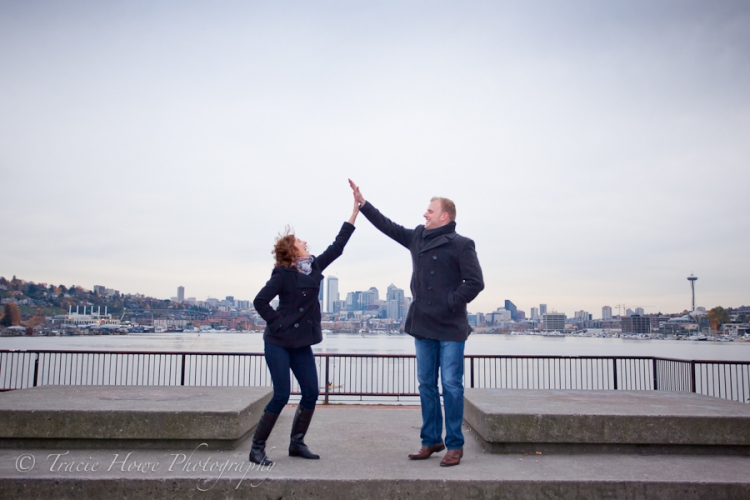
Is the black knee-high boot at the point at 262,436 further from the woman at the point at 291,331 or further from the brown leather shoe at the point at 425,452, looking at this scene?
the brown leather shoe at the point at 425,452

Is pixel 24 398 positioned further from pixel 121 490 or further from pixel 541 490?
pixel 541 490

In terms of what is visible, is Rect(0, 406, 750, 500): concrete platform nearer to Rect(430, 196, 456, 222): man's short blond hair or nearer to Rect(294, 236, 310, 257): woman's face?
Rect(294, 236, 310, 257): woman's face

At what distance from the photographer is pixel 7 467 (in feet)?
15.5

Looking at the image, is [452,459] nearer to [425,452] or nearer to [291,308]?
[425,452]

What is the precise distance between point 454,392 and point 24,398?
473 centimetres

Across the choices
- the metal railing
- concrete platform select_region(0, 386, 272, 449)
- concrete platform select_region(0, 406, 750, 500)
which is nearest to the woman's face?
concrete platform select_region(0, 386, 272, 449)

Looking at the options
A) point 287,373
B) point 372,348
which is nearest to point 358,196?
point 287,373

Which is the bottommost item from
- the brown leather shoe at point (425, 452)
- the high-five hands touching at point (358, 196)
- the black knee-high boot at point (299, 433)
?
the brown leather shoe at point (425, 452)

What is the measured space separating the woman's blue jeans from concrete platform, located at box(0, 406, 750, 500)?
54cm

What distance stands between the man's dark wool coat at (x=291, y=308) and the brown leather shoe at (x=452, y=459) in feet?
4.98

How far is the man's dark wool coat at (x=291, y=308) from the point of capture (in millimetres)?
4945

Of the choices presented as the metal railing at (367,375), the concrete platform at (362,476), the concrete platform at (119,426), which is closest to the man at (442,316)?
the concrete platform at (362,476)

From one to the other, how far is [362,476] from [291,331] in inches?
53.7

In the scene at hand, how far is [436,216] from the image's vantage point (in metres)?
5.34
